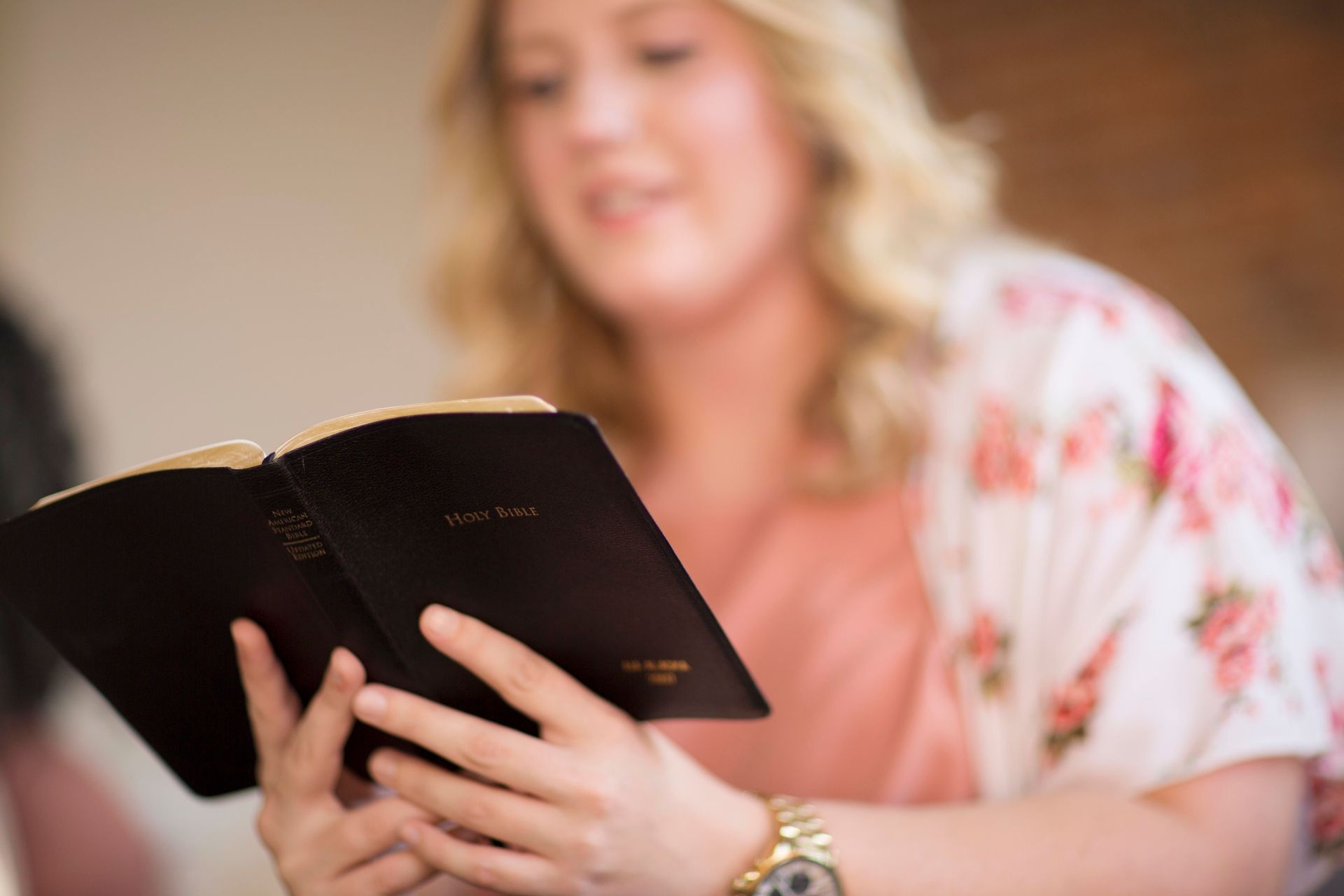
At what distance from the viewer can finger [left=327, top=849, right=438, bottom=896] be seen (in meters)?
0.69

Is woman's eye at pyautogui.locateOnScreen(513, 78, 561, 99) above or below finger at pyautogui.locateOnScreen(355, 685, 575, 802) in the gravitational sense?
above

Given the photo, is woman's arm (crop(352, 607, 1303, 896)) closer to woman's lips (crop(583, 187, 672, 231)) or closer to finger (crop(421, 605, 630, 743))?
finger (crop(421, 605, 630, 743))

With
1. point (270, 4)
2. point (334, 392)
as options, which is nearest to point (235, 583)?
point (334, 392)

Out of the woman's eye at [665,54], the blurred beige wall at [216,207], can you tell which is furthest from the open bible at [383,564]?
the blurred beige wall at [216,207]

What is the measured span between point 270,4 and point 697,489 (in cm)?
185

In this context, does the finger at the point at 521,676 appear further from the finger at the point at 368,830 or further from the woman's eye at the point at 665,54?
the woman's eye at the point at 665,54

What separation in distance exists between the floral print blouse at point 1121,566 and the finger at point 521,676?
0.41 metres

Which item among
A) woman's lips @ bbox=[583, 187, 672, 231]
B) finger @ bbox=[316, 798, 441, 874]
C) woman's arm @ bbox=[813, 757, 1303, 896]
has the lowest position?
woman's arm @ bbox=[813, 757, 1303, 896]

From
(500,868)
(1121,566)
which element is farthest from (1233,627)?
(500,868)

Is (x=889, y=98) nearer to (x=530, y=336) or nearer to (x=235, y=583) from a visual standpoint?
(x=530, y=336)

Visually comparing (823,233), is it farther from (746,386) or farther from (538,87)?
(538,87)

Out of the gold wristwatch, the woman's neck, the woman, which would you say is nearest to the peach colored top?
the woman

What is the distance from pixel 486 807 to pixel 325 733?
123 millimetres

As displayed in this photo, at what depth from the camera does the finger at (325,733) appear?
2.10 feet
